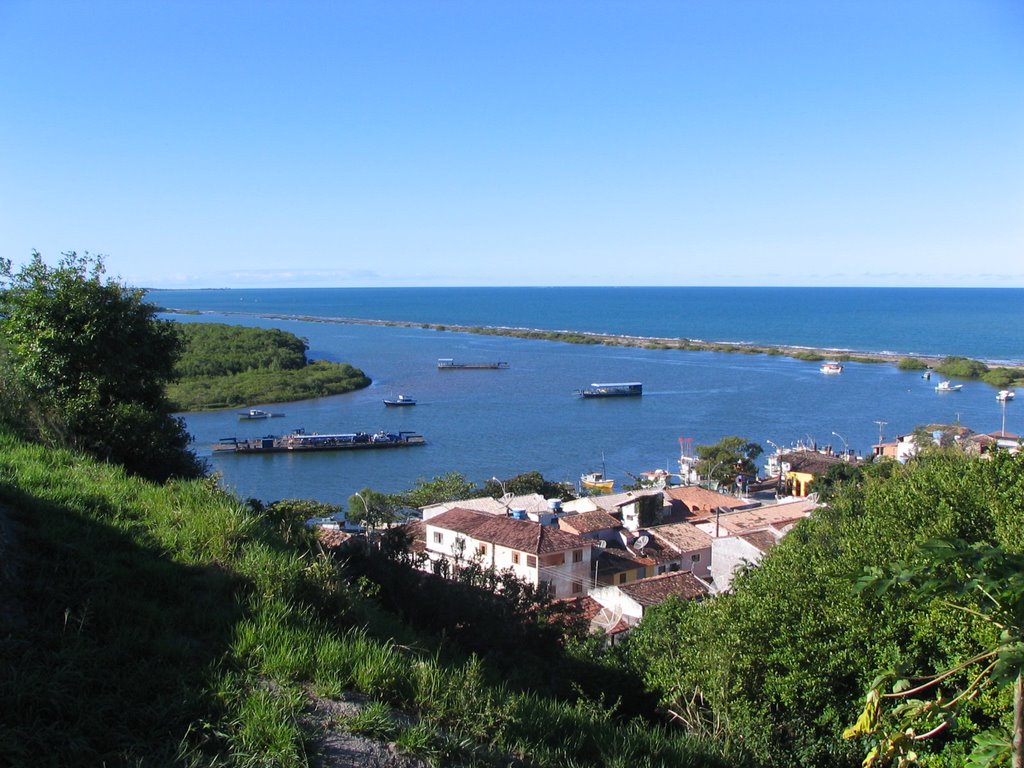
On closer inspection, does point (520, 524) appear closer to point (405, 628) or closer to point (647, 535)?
point (647, 535)

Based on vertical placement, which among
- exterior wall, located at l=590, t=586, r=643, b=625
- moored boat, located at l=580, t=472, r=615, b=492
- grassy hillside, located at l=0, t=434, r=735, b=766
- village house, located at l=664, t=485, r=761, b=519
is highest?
grassy hillside, located at l=0, t=434, r=735, b=766

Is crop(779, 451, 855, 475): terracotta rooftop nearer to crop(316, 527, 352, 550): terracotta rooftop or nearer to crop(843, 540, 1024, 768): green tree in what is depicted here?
crop(316, 527, 352, 550): terracotta rooftop

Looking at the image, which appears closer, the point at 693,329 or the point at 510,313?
the point at 693,329

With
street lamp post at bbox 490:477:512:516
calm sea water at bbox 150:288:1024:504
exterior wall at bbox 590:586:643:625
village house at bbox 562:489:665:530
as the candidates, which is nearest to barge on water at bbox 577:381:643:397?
calm sea water at bbox 150:288:1024:504

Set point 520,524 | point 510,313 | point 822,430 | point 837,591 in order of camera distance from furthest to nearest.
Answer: point 510,313 < point 822,430 < point 520,524 < point 837,591

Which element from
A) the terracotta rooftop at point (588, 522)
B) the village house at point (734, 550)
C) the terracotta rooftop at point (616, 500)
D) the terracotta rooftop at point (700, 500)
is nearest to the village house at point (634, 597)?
the village house at point (734, 550)

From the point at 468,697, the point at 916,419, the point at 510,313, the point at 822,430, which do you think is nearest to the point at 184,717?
the point at 468,697
